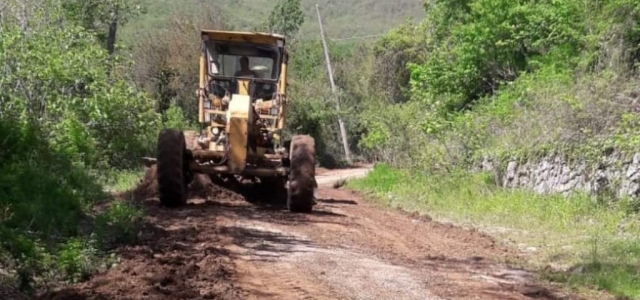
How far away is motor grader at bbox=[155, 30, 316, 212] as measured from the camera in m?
13.1

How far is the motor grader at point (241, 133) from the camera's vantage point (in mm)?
13094

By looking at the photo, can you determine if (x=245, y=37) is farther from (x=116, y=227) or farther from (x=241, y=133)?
(x=116, y=227)

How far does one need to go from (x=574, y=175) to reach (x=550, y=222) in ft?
5.32

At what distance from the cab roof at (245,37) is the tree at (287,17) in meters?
51.6

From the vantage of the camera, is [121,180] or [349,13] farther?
[349,13]

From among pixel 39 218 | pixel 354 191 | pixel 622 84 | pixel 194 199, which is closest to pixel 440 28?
pixel 354 191

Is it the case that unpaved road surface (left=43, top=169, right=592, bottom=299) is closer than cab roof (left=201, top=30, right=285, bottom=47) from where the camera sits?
Yes

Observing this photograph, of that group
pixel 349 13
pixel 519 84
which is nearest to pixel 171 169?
pixel 519 84

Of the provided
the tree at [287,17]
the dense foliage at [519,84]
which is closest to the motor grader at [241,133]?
the dense foliage at [519,84]

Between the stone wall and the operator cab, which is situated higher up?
the operator cab

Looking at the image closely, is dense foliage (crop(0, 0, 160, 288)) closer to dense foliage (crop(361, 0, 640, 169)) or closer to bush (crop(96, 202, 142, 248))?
bush (crop(96, 202, 142, 248))

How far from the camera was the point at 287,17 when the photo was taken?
221 feet

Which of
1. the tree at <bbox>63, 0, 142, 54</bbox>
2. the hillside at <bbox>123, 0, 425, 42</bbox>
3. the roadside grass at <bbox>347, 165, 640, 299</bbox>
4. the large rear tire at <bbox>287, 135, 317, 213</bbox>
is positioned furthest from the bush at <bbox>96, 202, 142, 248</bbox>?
the hillside at <bbox>123, 0, 425, 42</bbox>

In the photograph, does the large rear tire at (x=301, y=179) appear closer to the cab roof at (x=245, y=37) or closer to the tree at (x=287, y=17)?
the cab roof at (x=245, y=37)
